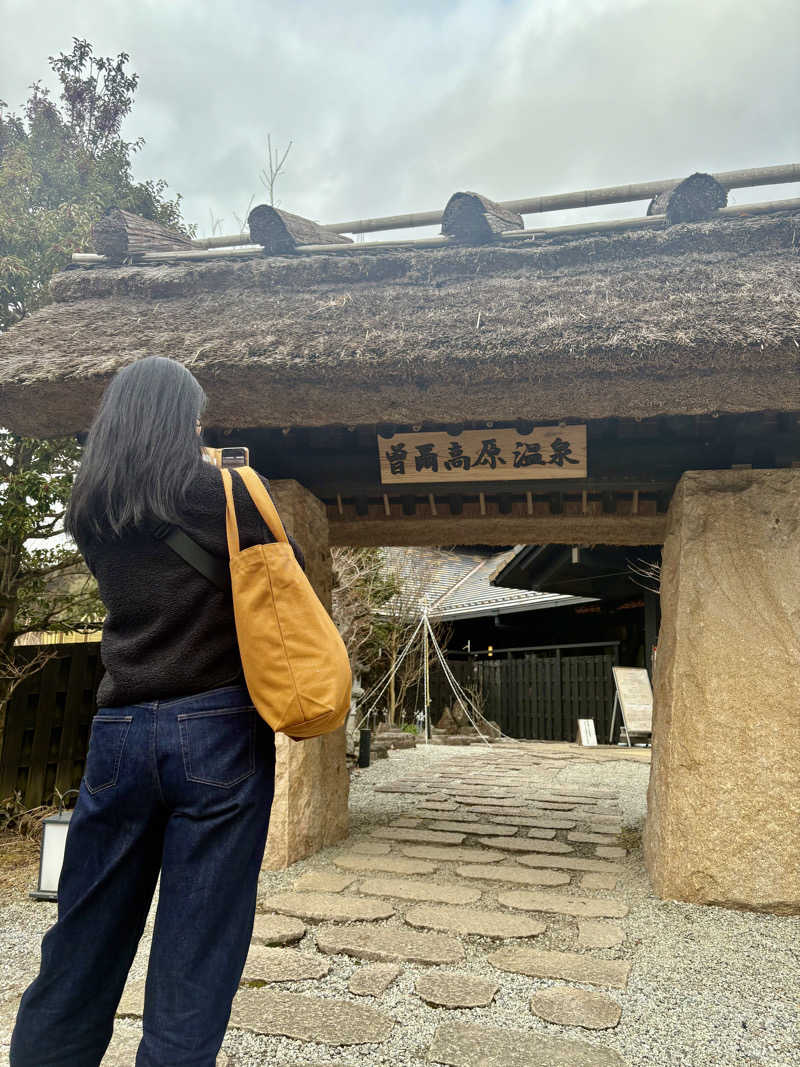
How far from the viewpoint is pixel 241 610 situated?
1338mm

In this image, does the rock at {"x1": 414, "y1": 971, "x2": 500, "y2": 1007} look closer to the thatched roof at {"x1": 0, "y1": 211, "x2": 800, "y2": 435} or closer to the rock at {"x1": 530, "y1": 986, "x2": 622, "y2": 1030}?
the rock at {"x1": 530, "y1": 986, "x2": 622, "y2": 1030}

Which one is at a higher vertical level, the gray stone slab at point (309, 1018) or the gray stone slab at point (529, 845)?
the gray stone slab at point (309, 1018)

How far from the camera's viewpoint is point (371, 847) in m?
4.54

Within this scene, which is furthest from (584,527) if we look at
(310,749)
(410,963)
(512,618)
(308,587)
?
(512,618)

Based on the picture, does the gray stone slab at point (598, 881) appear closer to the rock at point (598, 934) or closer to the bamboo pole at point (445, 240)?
the rock at point (598, 934)

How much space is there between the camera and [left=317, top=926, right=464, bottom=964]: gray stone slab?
279 cm

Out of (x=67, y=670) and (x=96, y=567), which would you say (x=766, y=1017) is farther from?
(x=67, y=670)

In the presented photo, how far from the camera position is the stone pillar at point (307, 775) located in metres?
4.06

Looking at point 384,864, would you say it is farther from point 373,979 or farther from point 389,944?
point 373,979

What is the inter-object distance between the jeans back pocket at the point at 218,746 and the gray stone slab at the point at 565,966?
1.97 metres

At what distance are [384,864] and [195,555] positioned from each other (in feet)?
11.0

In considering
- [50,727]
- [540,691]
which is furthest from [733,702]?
[540,691]

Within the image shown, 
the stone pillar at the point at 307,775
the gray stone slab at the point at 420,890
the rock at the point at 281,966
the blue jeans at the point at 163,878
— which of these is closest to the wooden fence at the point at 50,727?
the stone pillar at the point at 307,775

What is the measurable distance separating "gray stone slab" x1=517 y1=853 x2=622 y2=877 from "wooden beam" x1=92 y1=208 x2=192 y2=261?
493cm
